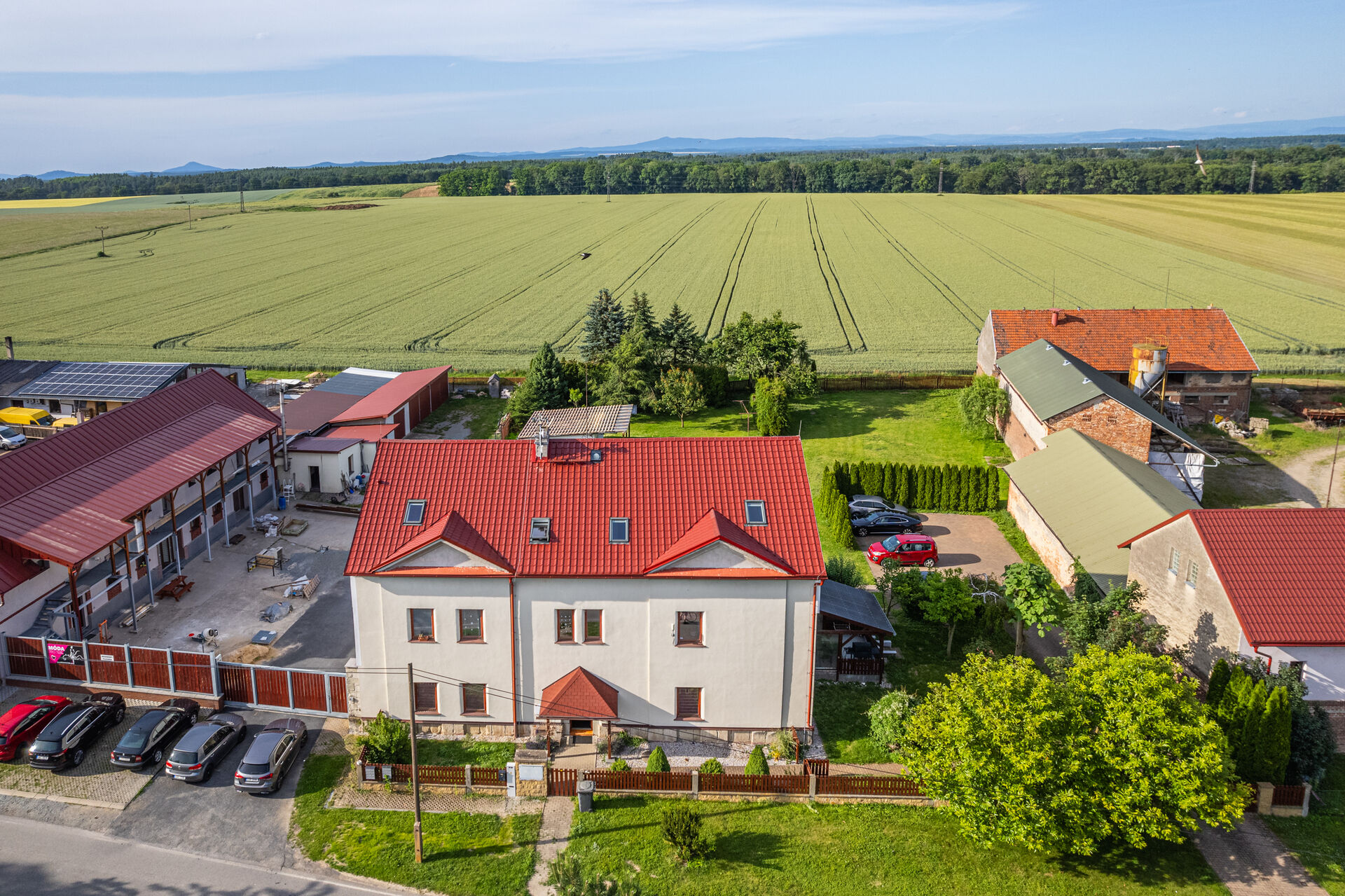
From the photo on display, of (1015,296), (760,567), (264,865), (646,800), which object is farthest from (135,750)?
(1015,296)

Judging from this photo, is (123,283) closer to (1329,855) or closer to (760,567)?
(760,567)

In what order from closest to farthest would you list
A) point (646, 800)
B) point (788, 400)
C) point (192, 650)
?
point (646, 800) → point (192, 650) → point (788, 400)

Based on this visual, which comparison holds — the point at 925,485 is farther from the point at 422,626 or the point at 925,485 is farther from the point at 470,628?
the point at 422,626

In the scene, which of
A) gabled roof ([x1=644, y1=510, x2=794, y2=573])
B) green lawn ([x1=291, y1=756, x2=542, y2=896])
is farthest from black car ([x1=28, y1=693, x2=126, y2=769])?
gabled roof ([x1=644, y1=510, x2=794, y2=573])

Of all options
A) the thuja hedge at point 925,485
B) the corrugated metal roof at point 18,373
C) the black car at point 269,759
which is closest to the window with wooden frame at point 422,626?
the black car at point 269,759

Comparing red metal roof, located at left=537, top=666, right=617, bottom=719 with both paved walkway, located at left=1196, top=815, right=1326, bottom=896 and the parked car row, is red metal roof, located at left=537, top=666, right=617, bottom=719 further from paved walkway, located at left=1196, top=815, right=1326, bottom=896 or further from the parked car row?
paved walkway, located at left=1196, top=815, right=1326, bottom=896

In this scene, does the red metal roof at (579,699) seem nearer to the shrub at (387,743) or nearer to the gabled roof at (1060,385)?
the shrub at (387,743)

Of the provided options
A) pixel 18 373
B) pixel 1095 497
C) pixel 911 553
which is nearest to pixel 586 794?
pixel 911 553
